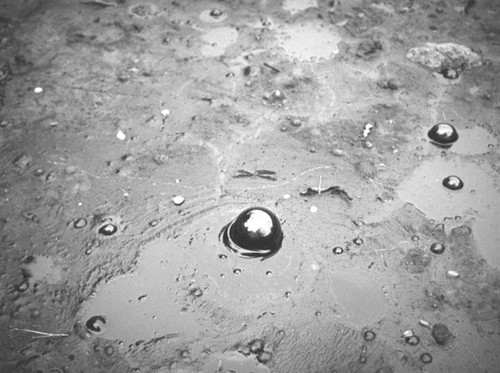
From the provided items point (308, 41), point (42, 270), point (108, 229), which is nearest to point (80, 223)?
point (108, 229)

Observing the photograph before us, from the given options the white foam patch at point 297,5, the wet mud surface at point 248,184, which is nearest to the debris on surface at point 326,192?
the wet mud surface at point 248,184

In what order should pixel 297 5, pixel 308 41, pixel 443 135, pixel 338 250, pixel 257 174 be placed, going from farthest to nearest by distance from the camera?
pixel 297 5, pixel 308 41, pixel 443 135, pixel 257 174, pixel 338 250

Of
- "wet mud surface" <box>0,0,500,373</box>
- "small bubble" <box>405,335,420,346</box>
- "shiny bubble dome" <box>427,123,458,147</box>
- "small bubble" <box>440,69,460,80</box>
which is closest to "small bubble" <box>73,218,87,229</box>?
"wet mud surface" <box>0,0,500,373</box>

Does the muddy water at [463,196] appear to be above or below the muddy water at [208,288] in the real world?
above

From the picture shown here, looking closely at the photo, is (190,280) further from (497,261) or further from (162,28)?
(162,28)

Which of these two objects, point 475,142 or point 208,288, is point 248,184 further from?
point 475,142

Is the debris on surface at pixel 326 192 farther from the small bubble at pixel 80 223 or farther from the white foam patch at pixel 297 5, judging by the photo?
the white foam patch at pixel 297 5

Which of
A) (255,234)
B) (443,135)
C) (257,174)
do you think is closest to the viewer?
(255,234)
